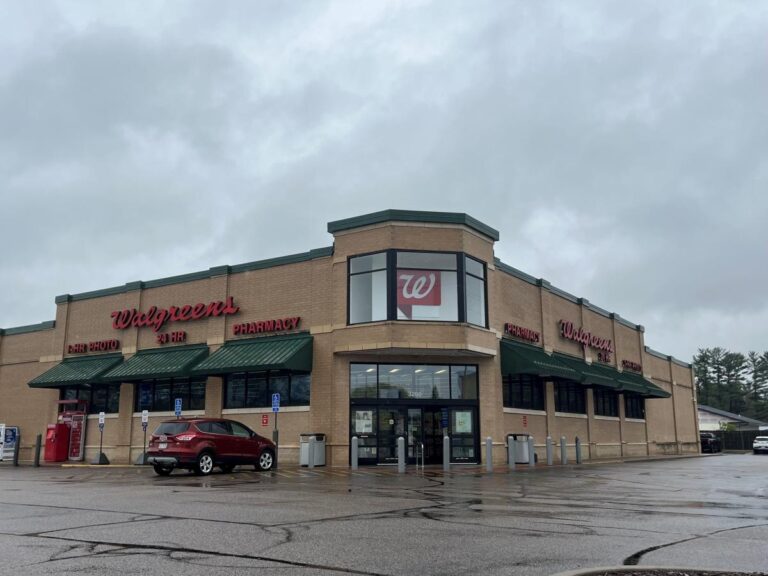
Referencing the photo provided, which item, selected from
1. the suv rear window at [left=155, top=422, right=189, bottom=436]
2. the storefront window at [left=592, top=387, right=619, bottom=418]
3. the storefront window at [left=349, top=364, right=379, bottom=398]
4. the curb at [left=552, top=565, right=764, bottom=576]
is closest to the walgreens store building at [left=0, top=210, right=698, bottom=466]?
the storefront window at [left=349, top=364, right=379, bottom=398]

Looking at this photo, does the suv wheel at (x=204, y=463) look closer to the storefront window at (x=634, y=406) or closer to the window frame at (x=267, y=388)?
the window frame at (x=267, y=388)

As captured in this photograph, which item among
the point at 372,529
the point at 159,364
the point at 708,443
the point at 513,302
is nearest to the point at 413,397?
the point at 513,302

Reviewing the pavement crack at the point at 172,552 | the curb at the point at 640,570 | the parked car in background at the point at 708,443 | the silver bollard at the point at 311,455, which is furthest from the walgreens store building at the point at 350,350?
the parked car in background at the point at 708,443

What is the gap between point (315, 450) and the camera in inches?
1053

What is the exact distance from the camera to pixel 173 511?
1148cm

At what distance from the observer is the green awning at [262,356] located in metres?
27.6

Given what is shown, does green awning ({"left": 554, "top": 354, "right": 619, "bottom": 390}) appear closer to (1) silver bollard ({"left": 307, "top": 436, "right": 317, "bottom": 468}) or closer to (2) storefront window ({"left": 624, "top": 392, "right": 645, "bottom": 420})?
(2) storefront window ({"left": 624, "top": 392, "right": 645, "bottom": 420})

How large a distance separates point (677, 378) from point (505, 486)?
40.7 m

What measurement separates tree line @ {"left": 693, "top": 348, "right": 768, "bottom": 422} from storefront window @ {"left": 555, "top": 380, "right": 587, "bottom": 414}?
9817 cm

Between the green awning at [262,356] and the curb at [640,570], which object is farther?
the green awning at [262,356]

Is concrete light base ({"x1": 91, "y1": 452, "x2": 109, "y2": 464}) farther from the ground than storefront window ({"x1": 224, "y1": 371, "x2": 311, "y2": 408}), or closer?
closer

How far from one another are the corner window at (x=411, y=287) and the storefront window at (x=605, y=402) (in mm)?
13831

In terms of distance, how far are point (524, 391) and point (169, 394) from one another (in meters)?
15.7

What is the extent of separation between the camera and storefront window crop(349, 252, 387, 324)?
91.5 feet
